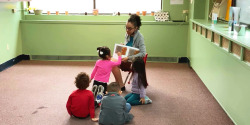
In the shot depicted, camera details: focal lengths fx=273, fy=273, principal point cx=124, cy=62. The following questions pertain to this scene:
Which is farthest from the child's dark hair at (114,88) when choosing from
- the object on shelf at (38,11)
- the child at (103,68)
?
the object on shelf at (38,11)

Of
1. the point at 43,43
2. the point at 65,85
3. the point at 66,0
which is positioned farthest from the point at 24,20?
the point at 65,85

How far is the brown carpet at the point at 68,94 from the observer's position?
116 inches

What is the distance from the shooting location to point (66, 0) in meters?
6.08

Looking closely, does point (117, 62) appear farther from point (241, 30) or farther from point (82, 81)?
point (241, 30)

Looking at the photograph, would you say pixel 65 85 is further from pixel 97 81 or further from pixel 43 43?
pixel 43 43

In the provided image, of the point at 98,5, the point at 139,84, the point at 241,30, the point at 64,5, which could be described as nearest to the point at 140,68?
the point at 139,84

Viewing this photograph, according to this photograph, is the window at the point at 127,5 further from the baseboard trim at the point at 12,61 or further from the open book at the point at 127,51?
the open book at the point at 127,51

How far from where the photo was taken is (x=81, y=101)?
112 inches

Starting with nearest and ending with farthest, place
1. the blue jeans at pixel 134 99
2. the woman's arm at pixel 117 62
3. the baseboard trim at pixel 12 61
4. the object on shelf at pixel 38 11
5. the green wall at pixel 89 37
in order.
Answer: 1. the blue jeans at pixel 134 99
2. the woman's arm at pixel 117 62
3. the baseboard trim at pixel 12 61
4. the green wall at pixel 89 37
5. the object on shelf at pixel 38 11

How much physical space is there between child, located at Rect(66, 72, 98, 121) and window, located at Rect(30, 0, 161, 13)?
11.2 feet

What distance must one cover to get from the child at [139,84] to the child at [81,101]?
1.96 feet

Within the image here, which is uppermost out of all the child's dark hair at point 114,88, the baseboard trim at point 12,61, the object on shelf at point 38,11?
the object on shelf at point 38,11

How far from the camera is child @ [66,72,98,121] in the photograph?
2854 millimetres

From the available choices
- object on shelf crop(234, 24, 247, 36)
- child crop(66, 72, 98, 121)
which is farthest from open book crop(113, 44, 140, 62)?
object on shelf crop(234, 24, 247, 36)
